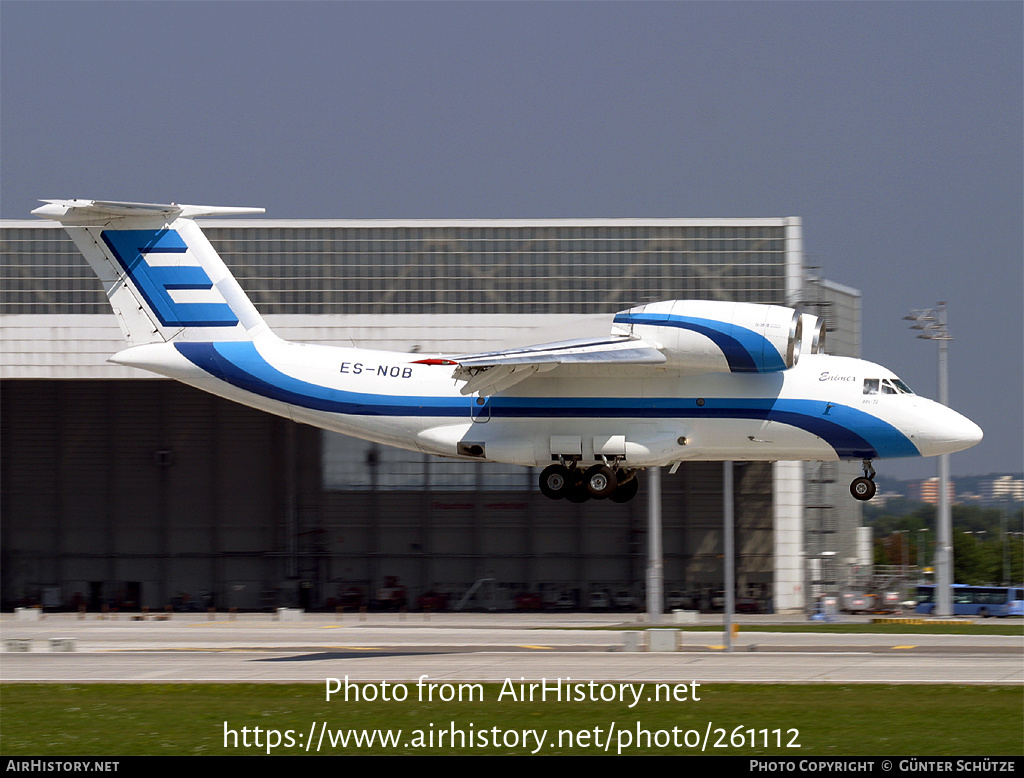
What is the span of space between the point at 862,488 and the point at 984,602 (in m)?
45.3

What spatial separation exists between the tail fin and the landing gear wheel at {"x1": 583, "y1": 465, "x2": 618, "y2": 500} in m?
8.21

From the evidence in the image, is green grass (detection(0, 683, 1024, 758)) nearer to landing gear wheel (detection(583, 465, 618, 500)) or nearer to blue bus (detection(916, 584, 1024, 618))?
landing gear wheel (detection(583, 465, 618, 500))

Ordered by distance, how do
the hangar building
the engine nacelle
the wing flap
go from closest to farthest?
the wing flap → the engine nacelle → the hangar building

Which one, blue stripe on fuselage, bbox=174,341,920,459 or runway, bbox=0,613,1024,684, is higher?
blue stripe on fuselage, bbox=174,341,920,459

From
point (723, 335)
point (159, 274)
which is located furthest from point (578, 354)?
point (159, 274)

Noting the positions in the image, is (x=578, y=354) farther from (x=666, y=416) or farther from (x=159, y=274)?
(x=159, y=274)

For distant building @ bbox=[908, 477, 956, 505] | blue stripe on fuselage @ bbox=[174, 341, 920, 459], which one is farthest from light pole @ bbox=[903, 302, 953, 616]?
blue stripe on fuselage @ bbox=[174, 341, 920, 459]

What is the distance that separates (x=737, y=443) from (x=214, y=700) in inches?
456

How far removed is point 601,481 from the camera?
25938 millimetres

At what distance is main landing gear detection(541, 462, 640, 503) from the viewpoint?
26.0 meters

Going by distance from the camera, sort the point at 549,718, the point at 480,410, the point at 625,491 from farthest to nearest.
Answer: the point at 625,491 → the point at 480,410 → the point at 549,718

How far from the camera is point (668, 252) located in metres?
53.9

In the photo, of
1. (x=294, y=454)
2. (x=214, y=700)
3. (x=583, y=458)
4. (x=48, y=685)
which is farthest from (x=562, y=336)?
(x=294, y=454)
